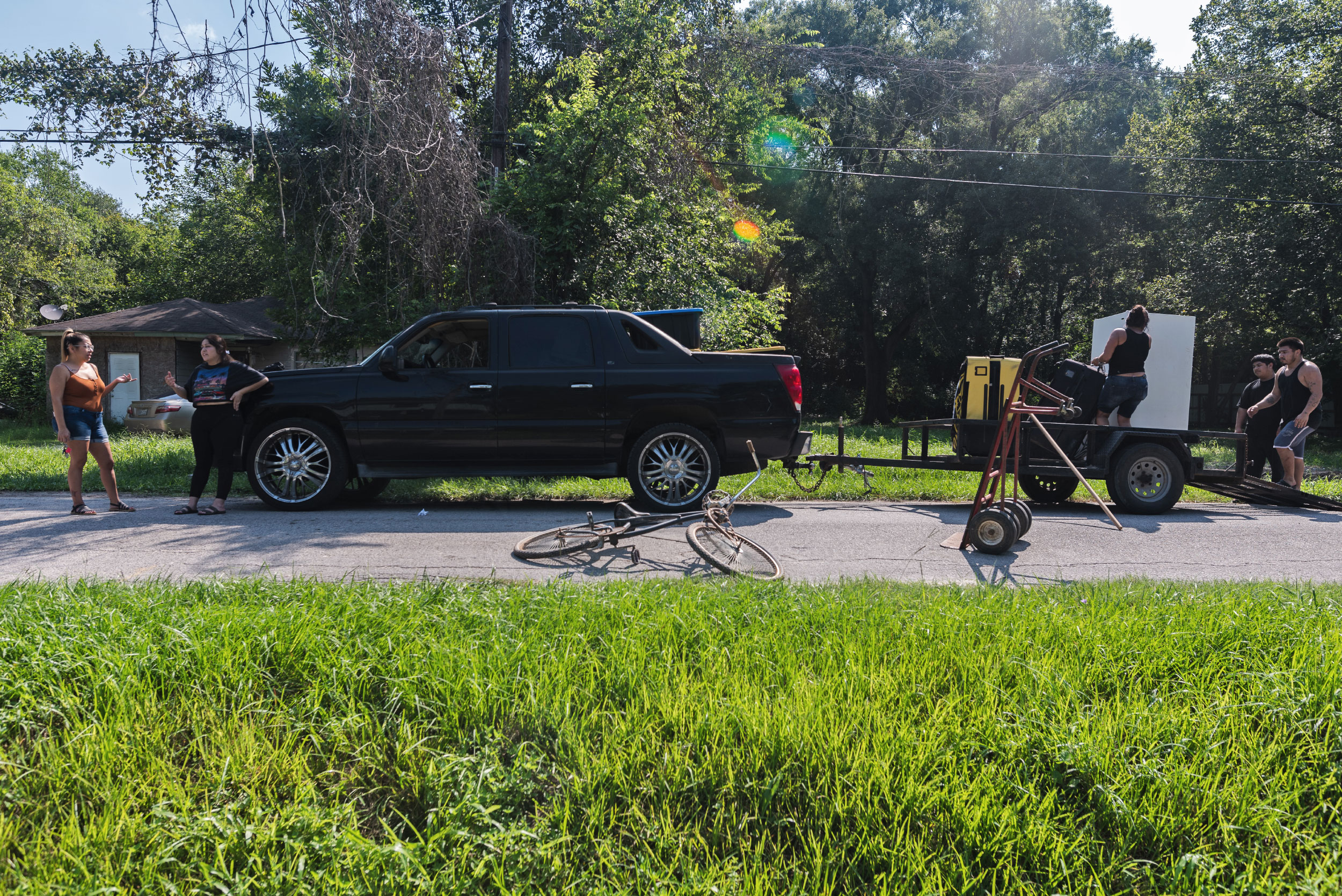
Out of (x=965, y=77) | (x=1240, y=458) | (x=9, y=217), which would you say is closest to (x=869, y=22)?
(x=965, y=77)

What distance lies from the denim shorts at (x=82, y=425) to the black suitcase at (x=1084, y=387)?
32.5ft

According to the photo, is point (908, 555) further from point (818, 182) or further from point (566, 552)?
point (818, 182)

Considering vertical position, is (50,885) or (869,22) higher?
(869,22)

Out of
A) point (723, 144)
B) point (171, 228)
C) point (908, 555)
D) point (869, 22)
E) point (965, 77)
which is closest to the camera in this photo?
point (908, 555)

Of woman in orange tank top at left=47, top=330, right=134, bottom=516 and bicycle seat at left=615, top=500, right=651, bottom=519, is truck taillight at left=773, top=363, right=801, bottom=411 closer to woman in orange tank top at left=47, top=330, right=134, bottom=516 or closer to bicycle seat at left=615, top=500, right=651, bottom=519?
bicycle seat at left=615, top=500, right=651, bottom=519

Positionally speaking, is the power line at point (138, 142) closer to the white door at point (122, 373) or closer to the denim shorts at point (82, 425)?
the denim shorts at point (82, 425)

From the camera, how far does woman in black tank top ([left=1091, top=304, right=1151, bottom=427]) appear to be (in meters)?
9.34

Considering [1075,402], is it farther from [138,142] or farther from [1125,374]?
[138,142]

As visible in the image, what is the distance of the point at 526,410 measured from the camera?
28.0 ft

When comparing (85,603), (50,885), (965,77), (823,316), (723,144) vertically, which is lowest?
(50,885)

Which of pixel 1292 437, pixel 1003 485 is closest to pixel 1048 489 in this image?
pixel 1292 437

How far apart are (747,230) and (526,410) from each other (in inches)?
598

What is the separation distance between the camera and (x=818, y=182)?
99.8ft

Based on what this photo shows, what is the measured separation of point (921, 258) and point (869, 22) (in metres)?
12.2
